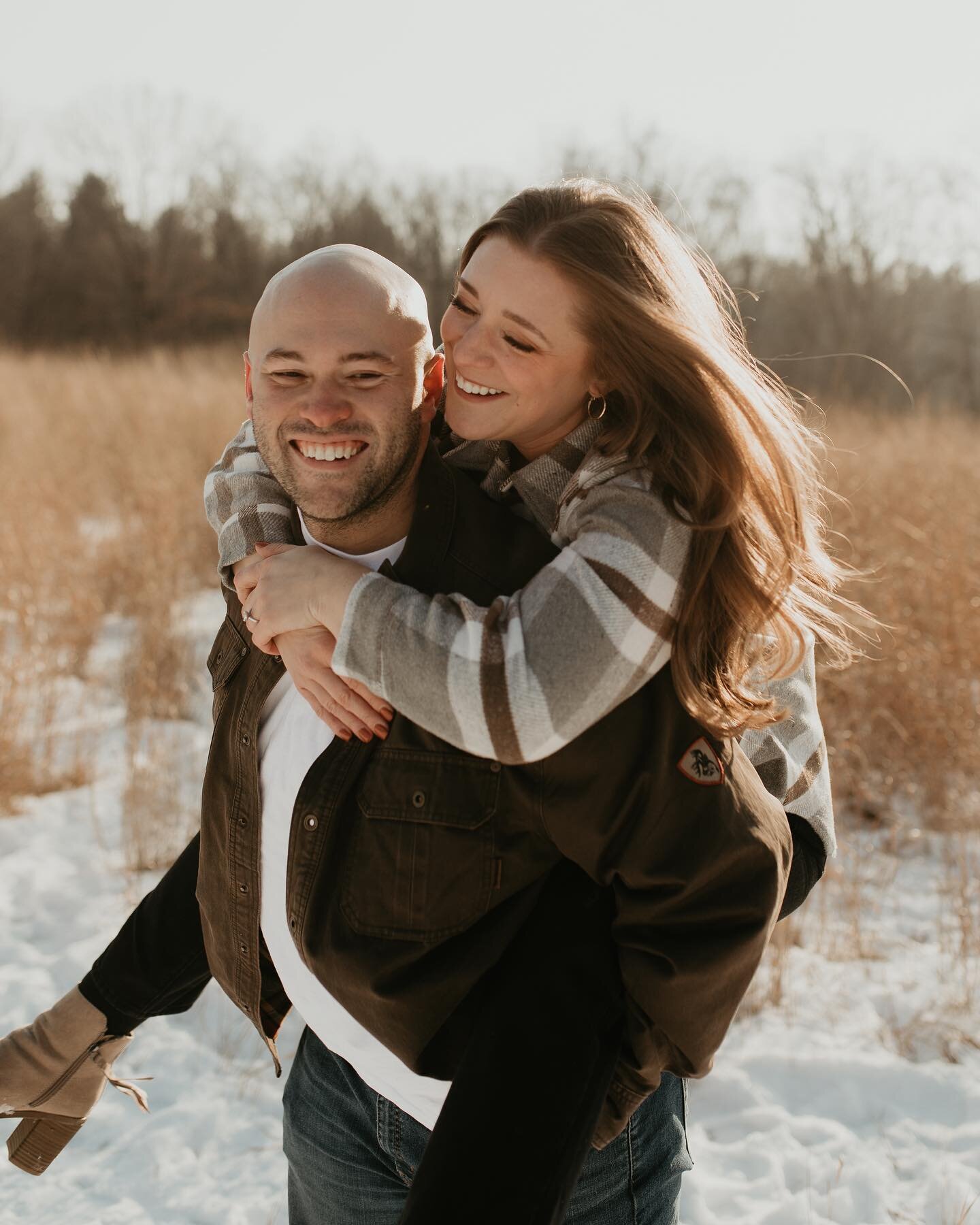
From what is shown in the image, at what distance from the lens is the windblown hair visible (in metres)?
1.42

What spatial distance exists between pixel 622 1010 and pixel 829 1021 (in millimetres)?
2452

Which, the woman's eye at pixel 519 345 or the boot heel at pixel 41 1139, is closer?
the woman's eye at pixel 519 345

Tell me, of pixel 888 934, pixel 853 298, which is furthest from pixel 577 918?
pixel 853 298

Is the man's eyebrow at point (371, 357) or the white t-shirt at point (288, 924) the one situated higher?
the man's eyebrow at point (371, 357)

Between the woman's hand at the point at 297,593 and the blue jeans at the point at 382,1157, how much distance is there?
72 centimetres

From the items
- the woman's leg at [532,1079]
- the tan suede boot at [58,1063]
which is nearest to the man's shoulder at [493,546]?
the woman's leg at [532,1079]

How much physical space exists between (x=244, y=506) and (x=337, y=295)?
0.43 m

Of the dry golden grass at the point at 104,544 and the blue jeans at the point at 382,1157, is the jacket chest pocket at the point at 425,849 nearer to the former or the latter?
the blue jeans at the point at 382,1157

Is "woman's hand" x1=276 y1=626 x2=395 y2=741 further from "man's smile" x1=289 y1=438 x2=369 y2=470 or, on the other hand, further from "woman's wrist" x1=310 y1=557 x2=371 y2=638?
"man's smile" x1=289 y1=438 x2=369 y2=470

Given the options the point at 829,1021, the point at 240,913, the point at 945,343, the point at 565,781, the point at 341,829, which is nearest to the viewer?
the point at 565,781

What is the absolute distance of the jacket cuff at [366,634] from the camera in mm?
1367

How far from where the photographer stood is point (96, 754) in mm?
5145

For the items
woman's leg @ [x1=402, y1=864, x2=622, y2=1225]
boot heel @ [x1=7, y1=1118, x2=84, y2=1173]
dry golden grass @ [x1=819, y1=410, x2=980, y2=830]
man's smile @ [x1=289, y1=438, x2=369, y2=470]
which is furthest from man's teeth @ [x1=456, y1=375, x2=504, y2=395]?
dry golden grass @ [x1=819, y1=410, x2=980, y2=830]

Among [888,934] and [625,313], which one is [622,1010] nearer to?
[625,313]
